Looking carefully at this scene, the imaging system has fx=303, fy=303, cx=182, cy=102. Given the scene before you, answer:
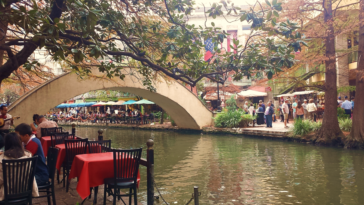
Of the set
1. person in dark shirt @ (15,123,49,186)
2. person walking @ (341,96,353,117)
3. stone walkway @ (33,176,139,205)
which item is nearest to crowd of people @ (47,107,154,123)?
person walking @ (341,96,353,117)

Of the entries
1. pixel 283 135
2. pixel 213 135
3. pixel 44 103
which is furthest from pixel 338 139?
pixel 44 103

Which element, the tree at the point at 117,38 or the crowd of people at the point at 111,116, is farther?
the crowd of people at the point at 111,116

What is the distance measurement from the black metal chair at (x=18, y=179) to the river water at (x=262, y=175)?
286 centimetres

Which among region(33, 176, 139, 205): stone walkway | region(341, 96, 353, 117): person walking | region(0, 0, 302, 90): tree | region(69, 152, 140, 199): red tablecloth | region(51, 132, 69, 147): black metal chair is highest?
region(0, 0, 302, 90): tree

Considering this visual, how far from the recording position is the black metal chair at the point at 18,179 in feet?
10.3

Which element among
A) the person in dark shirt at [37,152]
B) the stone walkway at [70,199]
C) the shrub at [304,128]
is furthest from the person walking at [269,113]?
the person in dark shirt at [37,152]

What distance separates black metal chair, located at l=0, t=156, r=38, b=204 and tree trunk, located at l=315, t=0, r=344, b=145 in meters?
11.1

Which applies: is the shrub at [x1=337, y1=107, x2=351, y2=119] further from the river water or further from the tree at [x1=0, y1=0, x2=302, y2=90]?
the tree at [x1=0, y1=0, x2=302, y2=90]

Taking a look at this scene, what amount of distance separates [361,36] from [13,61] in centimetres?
1174

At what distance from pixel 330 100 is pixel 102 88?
34.8 feet

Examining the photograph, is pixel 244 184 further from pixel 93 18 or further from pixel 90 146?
pixel 93 18

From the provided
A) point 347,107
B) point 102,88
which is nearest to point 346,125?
point 347,107

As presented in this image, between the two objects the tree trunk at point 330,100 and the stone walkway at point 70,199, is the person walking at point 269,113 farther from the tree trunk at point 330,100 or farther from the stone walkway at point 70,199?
the stone walkway at point 70,199

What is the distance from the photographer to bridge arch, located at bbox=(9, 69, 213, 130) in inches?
506
